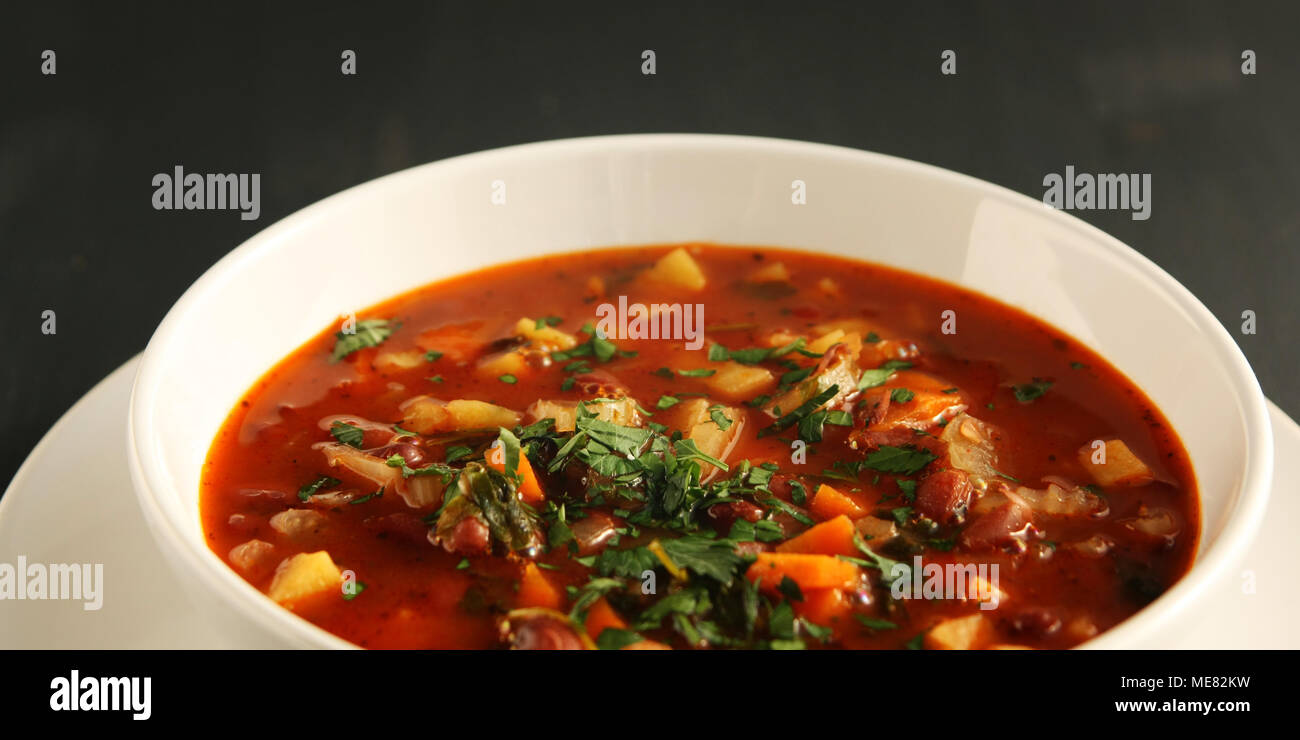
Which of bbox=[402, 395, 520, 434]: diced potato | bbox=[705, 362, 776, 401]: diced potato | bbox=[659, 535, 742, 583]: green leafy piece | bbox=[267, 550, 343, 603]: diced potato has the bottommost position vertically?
bbox=[267, 550, 343, 603]: diced potato

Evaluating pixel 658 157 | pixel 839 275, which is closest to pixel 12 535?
pixel 658 157

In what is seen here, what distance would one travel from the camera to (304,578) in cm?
372

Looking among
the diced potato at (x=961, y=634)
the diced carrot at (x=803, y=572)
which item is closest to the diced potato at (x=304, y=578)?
the diced carrot at (x=803, y=572)

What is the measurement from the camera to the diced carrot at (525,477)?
402 cm

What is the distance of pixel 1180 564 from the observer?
12.7 feet

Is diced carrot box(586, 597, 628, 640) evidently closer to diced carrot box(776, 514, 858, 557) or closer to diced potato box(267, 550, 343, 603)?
diced carrot box(776, 514, 858, 557)

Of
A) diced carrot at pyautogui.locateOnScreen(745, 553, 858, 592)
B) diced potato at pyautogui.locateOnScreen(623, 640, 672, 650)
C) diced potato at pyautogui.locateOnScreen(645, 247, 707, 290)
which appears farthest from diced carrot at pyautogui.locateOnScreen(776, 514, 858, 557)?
diced potato at pyautogui.locateOnScreen(645, 247, 707, 290)

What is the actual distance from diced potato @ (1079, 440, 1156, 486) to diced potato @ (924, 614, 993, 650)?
880 millimetres

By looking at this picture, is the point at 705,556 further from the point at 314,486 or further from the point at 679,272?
the point at 679,272

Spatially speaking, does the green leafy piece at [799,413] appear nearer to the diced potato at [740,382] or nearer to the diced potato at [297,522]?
the diced potato at [740,382]

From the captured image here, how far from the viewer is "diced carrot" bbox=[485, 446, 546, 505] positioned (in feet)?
13.2

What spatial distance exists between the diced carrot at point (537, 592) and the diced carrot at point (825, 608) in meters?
0.64
